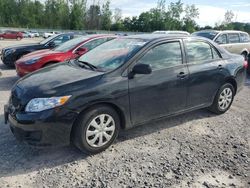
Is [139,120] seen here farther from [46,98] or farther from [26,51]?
[26,51]

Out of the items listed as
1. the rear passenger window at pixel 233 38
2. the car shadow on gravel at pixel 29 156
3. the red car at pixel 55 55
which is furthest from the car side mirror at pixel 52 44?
the rear passenger window at pixel 233 38

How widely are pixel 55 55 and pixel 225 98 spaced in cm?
472

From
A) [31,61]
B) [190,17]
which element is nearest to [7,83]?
[31,61]

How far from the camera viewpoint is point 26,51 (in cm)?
989

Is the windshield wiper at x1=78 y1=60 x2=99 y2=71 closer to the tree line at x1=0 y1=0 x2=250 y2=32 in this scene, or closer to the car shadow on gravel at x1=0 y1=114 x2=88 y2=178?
the car shadow on gravel at x1=0 y1=114 x2=88 y2=178

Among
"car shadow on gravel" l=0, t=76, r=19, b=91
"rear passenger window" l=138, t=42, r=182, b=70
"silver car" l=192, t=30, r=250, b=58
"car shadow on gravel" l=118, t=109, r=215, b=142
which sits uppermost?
"silver car" l=192, t=30, r=250, b=58

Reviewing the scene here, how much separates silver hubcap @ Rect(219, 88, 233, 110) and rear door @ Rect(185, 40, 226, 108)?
28 cm

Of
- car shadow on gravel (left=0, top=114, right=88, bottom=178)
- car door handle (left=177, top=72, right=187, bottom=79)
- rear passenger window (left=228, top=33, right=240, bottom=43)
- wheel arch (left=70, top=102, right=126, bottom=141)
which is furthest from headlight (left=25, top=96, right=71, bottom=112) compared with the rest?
rear passenger window (left=228, top=33, right=240, bottom=43)

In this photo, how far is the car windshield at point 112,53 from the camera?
3.95 m

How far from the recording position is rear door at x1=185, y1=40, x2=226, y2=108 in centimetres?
454

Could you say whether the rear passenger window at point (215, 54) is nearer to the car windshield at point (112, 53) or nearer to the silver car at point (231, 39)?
the car windshield at point (112, 53)

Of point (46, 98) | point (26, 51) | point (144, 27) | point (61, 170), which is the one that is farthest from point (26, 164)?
point (144, 27)

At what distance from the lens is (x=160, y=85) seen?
4055 millimetres

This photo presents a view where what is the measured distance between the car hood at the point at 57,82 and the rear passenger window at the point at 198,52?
1.73 m
